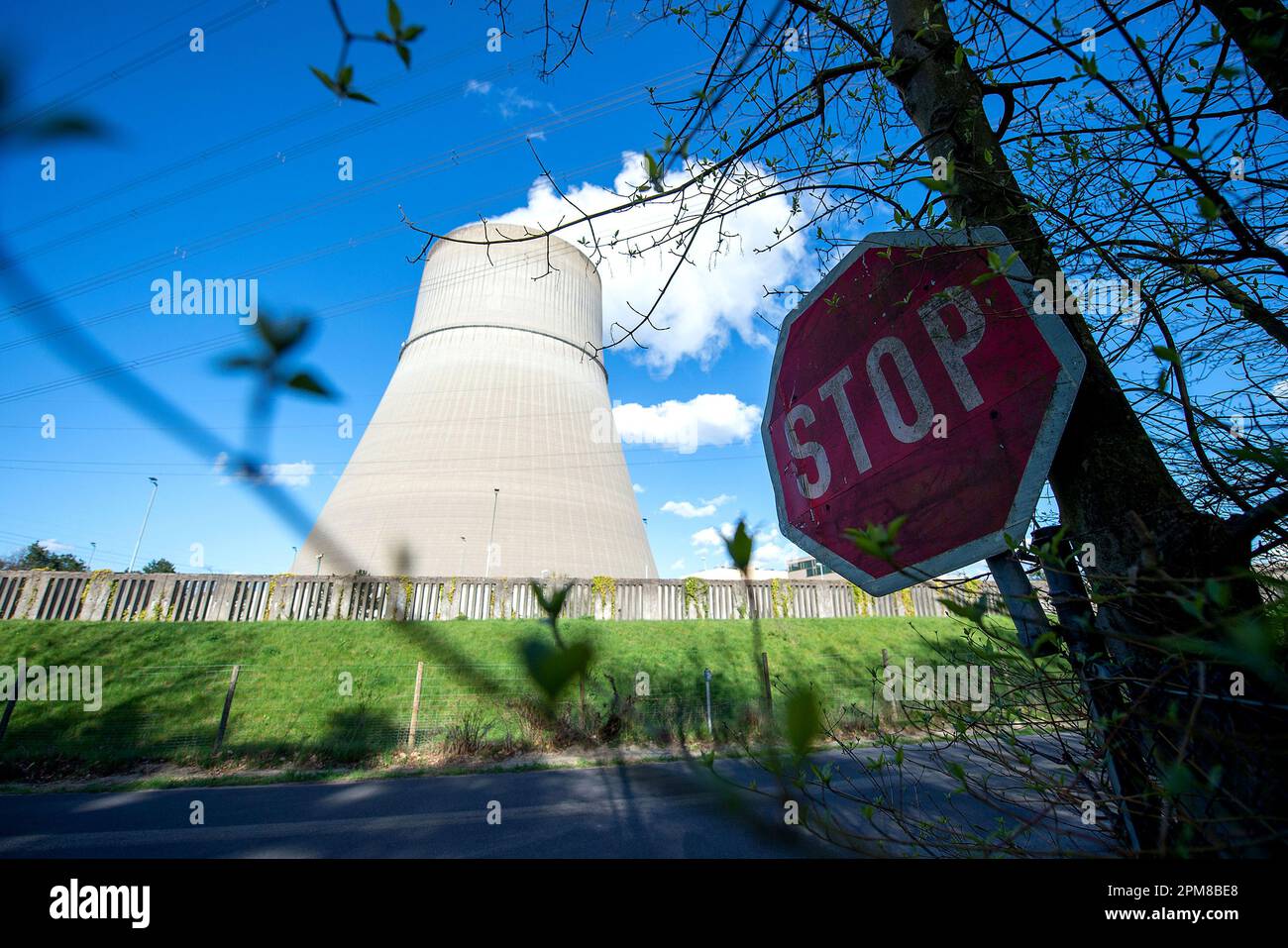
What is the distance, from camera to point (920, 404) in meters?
0.92

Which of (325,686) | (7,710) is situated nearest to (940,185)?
(325,686)

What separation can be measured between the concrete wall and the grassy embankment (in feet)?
2.56

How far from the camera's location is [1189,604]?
462 mm

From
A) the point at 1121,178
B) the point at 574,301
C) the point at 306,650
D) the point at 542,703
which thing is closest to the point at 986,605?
the point at 542,703

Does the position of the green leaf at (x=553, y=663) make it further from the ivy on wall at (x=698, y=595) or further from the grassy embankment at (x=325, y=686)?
the ivy on wall at (x=698, y=595)

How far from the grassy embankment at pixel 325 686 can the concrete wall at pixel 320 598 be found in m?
0.78

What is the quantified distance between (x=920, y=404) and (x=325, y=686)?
333 inches

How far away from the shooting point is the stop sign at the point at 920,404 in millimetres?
788

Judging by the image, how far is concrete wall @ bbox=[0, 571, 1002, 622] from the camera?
376 inches

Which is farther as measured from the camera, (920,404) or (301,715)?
(301,715)
